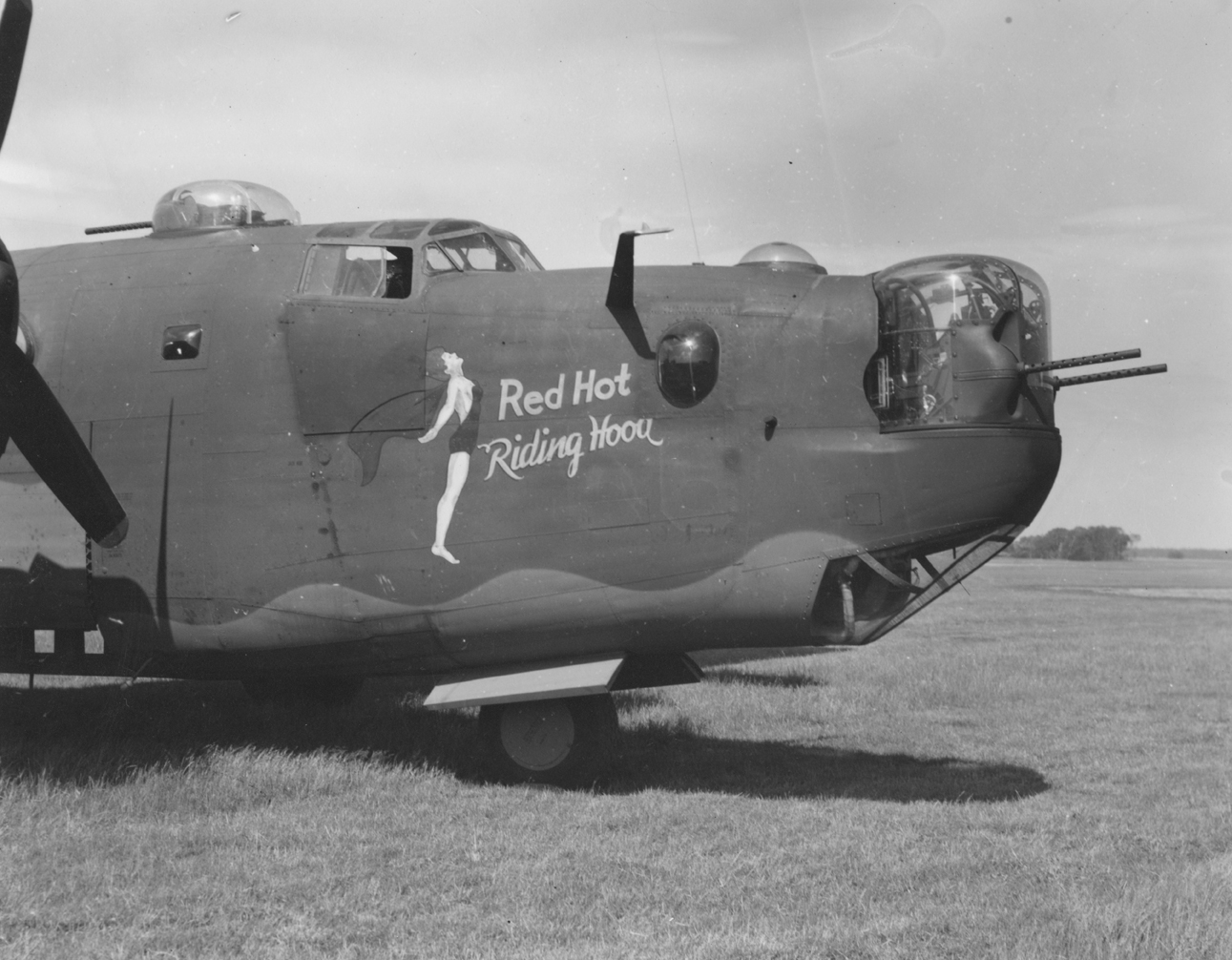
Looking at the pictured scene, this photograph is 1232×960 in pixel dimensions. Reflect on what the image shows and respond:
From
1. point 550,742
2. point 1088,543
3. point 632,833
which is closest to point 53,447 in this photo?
point 550,742

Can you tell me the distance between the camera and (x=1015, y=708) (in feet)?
53.4

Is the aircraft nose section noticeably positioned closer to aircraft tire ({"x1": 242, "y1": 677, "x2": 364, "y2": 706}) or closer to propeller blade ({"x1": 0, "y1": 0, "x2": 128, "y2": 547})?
aircraft tire ({"x1": 242, "y1": 677, "x2": 364, "y2": 706})

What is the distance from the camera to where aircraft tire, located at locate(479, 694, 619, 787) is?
10508 mm

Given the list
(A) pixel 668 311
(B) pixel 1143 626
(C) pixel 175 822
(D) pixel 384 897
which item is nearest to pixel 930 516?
(A) pixel 668 311

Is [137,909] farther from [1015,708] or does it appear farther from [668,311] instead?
[1015,708]

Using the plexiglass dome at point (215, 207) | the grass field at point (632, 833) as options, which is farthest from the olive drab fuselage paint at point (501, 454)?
the grass field at point (632, 833)

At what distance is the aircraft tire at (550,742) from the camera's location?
1051 cm

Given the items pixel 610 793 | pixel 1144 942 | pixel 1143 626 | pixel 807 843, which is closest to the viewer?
pixel 1144 942

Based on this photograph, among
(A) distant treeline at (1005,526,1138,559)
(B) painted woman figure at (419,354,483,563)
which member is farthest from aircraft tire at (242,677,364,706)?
(A) distant treeline at (1005,526,1138,559)

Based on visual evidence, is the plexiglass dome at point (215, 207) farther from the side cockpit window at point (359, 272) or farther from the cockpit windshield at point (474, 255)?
the cockpit windshield at point (474, 255)

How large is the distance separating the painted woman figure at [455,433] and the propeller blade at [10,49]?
3.71m

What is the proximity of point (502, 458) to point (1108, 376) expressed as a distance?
4.82 m

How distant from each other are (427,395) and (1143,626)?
85.4 ft

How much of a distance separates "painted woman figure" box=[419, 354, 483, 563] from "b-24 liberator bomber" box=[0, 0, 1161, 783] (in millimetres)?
19
